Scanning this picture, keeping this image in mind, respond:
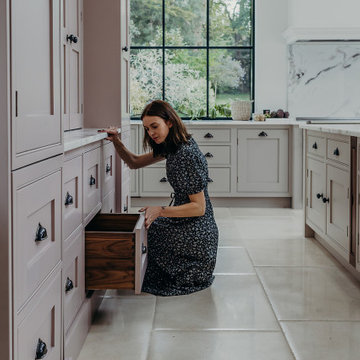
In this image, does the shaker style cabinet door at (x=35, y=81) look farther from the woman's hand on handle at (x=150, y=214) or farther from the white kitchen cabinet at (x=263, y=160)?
the white kitchen cabinet at (x=263, y=160)

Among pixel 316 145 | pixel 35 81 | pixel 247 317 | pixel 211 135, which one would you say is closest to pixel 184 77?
pixel 211 135

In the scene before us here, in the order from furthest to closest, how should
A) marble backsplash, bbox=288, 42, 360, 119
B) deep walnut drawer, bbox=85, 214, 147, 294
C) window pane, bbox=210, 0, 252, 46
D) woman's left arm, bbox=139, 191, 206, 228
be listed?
window pane, bbox=210, 0, 252, 46 → marble backsplash, bbox=288, 42, 360, 119 → woman's left arm, bbox=139, 191, 206, 228 → deep walnut drawer, bbox=85, 214, 147, 294

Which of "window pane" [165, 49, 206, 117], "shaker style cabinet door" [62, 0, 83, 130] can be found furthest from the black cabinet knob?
"window pane" [165, 49, 206, 117]

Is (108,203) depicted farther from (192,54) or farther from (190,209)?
(192,54)

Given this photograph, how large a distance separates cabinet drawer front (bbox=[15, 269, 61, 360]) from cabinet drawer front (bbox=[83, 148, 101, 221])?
26.1 inches

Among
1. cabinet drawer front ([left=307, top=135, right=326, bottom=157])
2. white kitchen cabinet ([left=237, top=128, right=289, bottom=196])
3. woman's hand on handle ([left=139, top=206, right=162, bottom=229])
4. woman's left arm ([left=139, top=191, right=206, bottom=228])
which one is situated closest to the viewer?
woman's hand on handle ([left=139, top=206, right=162, bottom=229])

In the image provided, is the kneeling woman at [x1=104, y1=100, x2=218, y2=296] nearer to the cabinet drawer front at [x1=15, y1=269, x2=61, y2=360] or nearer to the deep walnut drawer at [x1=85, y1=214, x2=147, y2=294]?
the deep walnut drawer at [x1=85, y1=214, x2=147, y2=294]

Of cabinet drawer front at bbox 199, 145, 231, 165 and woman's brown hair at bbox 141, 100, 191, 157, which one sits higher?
woman's brown hair at bbox 141, 100, 191, 157

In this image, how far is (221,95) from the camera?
657 centimetres

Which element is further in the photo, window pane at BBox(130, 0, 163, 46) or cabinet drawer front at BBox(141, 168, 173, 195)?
window pane at BBox(130, 0, 163, 46)

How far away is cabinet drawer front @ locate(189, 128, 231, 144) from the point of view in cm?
574

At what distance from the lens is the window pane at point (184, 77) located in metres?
6.54

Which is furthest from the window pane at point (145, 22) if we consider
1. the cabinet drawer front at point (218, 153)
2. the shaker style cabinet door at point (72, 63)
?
the shaker style cabinet door at point (72, 63)

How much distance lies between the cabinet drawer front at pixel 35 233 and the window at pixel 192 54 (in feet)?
15.8
